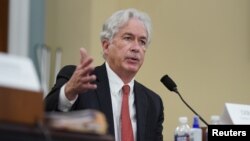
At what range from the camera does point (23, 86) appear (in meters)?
1.15

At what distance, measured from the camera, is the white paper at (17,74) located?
3.75 feet

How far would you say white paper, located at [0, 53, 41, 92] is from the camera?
45.0 inches

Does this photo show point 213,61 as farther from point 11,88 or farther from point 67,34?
point 11,88

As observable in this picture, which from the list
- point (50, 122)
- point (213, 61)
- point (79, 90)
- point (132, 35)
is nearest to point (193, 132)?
point (132, 35)

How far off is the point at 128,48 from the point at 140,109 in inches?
12.1

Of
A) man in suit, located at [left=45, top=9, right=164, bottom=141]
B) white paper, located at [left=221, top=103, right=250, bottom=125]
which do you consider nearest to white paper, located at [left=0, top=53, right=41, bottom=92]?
man in suit, located at [left=45, top=9, right=164, bottom=141]

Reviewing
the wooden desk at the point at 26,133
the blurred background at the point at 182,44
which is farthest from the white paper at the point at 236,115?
the wooden desk at the point at 26,133

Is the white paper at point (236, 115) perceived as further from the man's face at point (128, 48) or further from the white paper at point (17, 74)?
the white paper at point (17, 74)

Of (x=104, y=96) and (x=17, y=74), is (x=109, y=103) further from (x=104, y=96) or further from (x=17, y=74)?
(x=17, y=74)

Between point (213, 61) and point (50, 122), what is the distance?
9.77 ft

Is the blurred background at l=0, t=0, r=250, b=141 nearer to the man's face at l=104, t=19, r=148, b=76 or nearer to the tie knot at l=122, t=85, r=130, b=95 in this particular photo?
the man's face at l=104, t=19, r=148, b=76

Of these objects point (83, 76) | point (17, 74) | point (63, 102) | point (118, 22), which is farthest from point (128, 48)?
point (17, 74)

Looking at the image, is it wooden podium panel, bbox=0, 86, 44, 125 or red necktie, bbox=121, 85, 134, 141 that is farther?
red necktie, bbox=121, 85, 134, 141

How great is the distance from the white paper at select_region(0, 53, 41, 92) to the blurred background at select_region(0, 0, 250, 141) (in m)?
1.99
